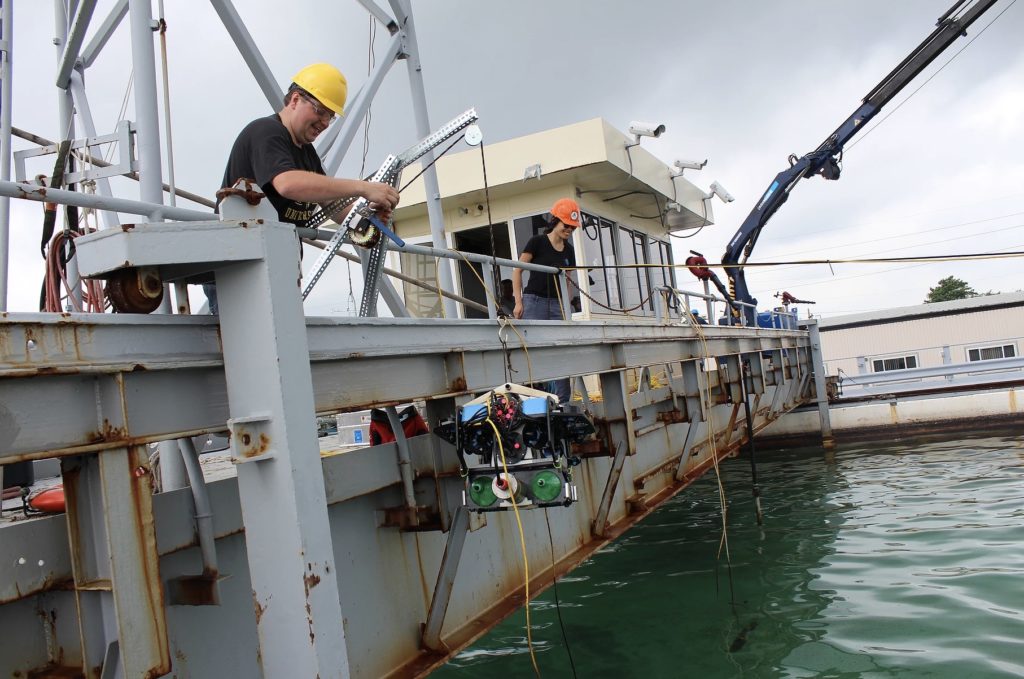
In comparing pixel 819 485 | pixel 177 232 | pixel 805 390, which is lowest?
pixel 819 485

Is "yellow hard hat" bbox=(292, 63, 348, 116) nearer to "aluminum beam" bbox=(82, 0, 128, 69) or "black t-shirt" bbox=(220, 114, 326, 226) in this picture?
"black t-shirt" bbox=(220, 114, 326, 226)

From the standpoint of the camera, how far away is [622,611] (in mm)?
7176

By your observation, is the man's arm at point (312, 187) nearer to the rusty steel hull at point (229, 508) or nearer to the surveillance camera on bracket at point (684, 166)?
the rusty steel hull at point (229, 508)

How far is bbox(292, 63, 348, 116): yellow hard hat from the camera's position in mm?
3449

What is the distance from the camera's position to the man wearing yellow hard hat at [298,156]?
3135 millimetres

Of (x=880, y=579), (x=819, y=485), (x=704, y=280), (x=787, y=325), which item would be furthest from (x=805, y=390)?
(x=880, y=579)

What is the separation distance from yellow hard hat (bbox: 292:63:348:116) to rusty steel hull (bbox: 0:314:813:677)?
113 cm

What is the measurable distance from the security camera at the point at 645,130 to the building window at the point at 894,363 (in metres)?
21.6

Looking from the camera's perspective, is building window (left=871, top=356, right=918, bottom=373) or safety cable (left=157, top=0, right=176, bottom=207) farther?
building window (left=871, top=356, right=918, bottom=373)

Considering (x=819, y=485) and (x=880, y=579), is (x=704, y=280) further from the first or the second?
(x=880, y=579)

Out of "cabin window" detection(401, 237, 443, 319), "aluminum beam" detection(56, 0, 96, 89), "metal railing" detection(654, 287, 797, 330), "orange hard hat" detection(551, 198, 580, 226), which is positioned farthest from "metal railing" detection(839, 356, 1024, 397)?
"aluminum beam" detection(56, 0, 96, 89)

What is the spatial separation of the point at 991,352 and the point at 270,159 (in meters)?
33.0

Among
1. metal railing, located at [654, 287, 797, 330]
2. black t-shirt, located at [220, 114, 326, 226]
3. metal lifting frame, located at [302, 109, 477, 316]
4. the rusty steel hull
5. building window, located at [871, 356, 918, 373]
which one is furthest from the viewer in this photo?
building window, located at [871, 356, 918, 373]

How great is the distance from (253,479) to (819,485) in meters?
12.6
